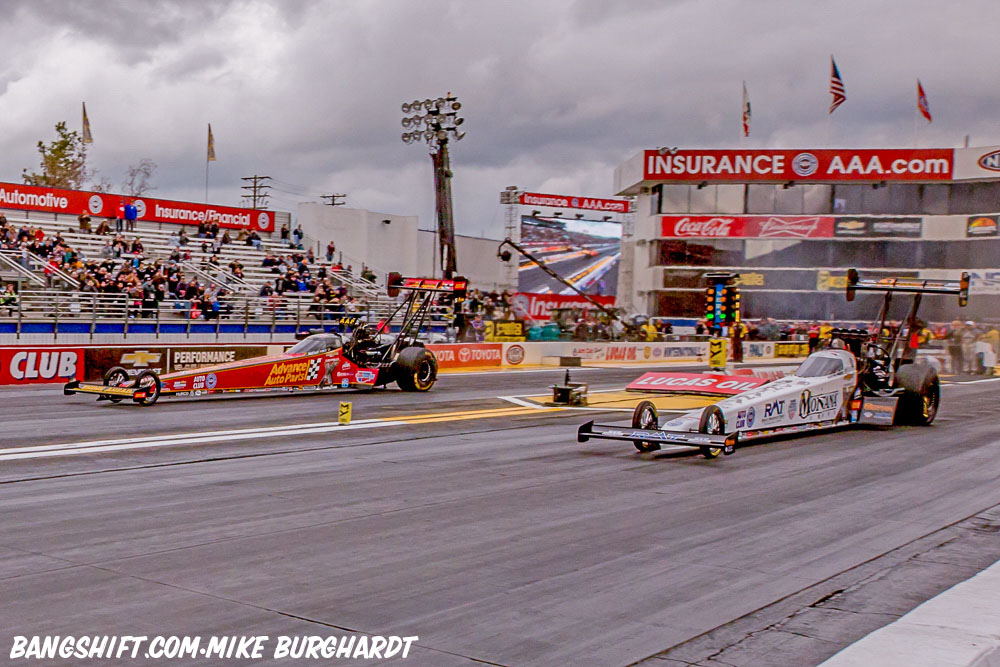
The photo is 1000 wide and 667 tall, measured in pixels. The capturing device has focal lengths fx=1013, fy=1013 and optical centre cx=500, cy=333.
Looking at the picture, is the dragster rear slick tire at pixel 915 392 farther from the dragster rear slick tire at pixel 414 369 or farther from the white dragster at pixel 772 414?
the dragster rear slick tire at pixel 414 369

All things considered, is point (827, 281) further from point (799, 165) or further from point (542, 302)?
point (542, 302)

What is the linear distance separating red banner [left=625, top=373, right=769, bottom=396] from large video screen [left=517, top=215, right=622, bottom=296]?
154ft

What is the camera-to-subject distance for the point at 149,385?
60.2 ft

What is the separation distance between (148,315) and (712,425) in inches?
883

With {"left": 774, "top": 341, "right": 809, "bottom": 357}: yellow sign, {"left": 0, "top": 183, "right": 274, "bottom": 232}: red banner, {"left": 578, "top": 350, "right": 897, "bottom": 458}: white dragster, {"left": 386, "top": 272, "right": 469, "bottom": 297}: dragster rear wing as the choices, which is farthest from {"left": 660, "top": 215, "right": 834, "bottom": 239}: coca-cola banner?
{"left": 578, "top": 350, "right": 897, "bottom": 458}: white dragster

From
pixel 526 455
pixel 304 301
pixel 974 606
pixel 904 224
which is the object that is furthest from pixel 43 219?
pixel 904 224

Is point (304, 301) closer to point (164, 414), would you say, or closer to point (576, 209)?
point (164, 414)

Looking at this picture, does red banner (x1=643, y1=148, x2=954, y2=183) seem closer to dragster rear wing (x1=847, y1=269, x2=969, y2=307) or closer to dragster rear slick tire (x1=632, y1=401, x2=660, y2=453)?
dragster rear wing (x1=847, y1=269, x2=969, y2=307)

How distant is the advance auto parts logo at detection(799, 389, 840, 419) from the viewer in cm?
1541

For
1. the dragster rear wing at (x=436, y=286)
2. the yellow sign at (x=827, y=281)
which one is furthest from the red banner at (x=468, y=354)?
the yellow sign at (x=827, y=281)

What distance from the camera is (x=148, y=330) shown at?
3023cm

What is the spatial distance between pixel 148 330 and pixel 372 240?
27823 mm

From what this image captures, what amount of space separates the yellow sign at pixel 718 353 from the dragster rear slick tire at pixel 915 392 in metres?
8.60

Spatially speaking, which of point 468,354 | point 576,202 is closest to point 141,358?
point 468,354
